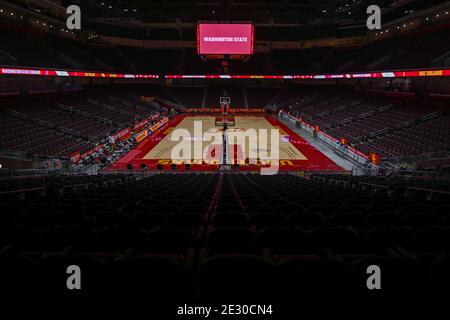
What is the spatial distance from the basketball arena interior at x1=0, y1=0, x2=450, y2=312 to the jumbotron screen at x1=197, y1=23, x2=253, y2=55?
189mm

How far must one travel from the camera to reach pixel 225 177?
19.0 m

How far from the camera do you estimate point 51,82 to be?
3866cm

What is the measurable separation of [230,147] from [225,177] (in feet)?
41.0

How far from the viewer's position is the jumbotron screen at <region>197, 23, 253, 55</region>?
42.4 metres

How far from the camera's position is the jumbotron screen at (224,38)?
4238 centimetres

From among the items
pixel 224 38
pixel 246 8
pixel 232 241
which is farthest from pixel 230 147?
pixel 232 241

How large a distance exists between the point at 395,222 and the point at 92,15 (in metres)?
39.4

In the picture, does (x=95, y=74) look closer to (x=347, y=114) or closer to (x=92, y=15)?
(x=92, y=15)

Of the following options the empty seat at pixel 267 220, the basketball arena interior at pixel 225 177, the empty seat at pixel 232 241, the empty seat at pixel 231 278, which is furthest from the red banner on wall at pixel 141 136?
the empty seat at pixel 231 278

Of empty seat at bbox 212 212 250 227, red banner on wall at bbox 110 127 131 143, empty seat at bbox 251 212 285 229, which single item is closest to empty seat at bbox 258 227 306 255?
empty seat at bbox 212 212 250 227

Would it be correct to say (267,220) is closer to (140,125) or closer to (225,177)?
(225,177)

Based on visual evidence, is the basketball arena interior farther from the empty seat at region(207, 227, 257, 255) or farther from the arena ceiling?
the arena ceiling

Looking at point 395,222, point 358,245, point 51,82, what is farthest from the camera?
point 51,82
